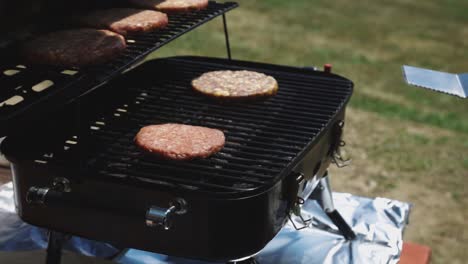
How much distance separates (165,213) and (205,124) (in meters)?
0.81

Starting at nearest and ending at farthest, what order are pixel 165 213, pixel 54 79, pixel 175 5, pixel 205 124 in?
pixel 165 213 < pixel 54 79 < pixel 205 124 < pixel 175 5

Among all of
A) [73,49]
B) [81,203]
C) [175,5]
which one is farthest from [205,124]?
[175,5]

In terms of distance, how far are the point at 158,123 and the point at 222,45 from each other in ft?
20.2

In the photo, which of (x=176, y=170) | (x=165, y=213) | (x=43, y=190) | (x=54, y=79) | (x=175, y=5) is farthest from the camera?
(x=175, y=5)

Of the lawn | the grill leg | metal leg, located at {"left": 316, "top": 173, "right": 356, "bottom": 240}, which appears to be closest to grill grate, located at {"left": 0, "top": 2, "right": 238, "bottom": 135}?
the grill leg

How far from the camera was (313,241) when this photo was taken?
380cm

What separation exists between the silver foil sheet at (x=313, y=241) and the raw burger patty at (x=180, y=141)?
42.7 inches

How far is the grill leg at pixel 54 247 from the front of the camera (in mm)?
2805

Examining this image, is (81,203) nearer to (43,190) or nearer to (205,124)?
(43,190)

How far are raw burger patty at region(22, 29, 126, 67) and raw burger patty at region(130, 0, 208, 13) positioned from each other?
1.90 ft

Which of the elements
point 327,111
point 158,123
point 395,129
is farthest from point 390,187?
point 158,123

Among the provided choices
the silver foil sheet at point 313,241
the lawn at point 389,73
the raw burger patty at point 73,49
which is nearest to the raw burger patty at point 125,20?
the raw burger patty at point 73,49

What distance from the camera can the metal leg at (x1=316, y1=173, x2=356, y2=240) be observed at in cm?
365

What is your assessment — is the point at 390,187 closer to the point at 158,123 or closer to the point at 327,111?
the point at 327,111
